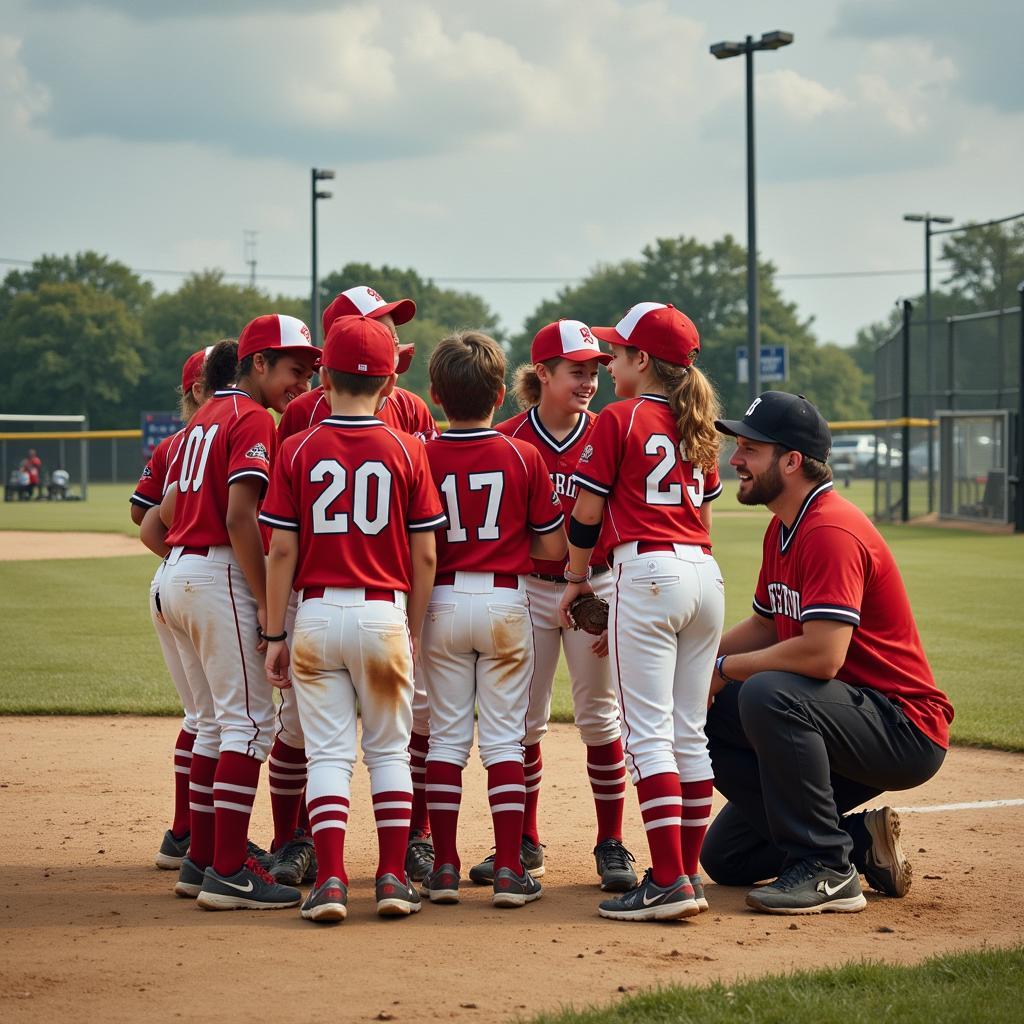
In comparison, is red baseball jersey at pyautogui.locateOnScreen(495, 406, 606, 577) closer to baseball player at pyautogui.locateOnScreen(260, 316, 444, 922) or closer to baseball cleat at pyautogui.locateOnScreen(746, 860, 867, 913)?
baseball player at pyautogui.locateOnScreen(260, 316, 444, 922)

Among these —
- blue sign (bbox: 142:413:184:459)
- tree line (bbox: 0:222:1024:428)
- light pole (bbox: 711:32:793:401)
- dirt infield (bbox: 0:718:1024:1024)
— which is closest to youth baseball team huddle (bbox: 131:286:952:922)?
dirt infield (bbox: 0:718:1024:1024)

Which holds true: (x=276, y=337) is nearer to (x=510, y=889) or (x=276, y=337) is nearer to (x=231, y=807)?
(x=231, y=807)

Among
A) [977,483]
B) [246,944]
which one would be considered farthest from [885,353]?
[246,944]

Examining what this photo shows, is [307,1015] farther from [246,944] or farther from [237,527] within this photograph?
[237,527]

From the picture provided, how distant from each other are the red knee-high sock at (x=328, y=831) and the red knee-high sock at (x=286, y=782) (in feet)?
2.16

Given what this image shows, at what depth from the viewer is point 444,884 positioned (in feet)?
14.0

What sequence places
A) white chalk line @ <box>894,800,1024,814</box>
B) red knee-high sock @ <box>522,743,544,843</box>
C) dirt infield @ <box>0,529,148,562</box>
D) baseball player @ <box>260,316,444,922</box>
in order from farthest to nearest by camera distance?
1. dirt infield @ <box>0,529,148,562</box>
2. white chalk line @ <box>894,800,1024,814</box>
3. red knee-high sock @ <box>522,743,544,843</box>
4. baseball player @ <box>260,316,444,922</box>

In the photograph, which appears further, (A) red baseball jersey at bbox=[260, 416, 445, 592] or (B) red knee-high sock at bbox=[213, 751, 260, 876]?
(B) red knee-high sock at bbox=[213, 751, 260, 876]

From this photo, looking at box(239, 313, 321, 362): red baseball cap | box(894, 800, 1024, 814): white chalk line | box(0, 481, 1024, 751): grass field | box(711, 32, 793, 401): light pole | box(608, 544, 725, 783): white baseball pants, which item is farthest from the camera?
box(711, 32, 793, 401): light pole

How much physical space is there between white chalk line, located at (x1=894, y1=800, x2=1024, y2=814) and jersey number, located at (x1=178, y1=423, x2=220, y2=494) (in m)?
3.29

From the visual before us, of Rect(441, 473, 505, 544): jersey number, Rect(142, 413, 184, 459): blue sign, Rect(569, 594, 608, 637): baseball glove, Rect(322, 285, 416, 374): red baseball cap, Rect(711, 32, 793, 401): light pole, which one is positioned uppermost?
Rect(711, 32, 793, 401): light pole

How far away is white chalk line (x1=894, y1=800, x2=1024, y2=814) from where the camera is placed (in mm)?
5621

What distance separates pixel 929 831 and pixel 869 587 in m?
1.48

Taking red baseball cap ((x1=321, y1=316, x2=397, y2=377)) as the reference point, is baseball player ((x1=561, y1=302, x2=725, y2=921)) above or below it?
below
